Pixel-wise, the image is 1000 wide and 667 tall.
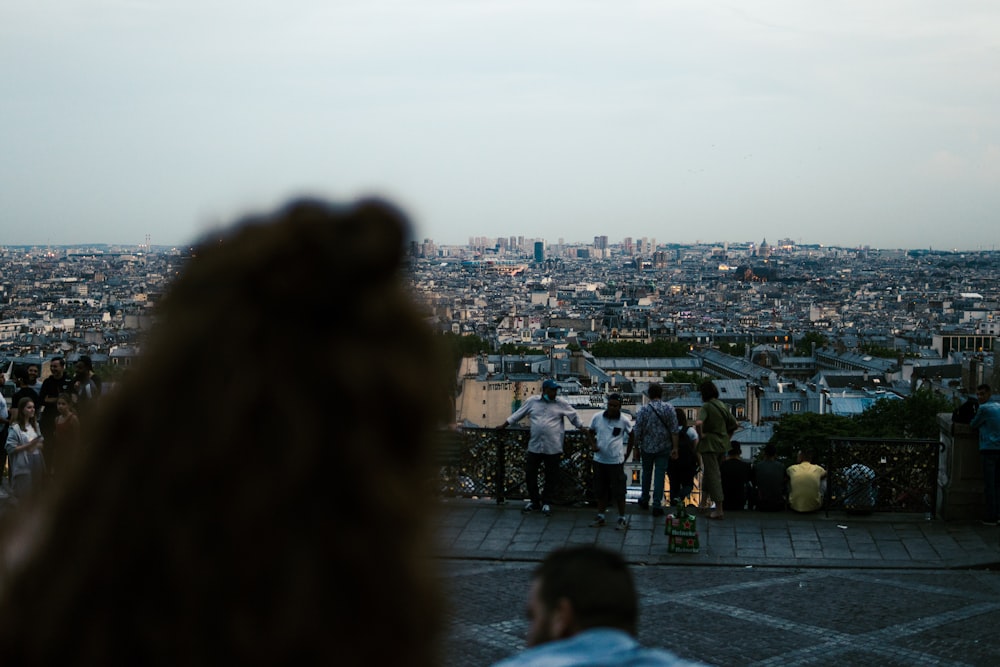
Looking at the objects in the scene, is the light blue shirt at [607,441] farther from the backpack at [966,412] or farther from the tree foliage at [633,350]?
the tree foliage at [633,350]

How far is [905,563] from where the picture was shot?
29.9ft

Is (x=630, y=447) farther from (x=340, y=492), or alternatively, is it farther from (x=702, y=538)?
(x=340, y=492)

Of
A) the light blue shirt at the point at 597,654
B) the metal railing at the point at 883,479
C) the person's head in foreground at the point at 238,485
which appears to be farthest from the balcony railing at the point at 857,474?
the person's head in foreground at the point at 238,485

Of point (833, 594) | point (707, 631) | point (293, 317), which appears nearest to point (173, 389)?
point (293, 317)

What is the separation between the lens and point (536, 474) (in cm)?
1086

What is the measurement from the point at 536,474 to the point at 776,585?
2870mm

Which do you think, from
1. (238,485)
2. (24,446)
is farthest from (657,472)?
(238,485)

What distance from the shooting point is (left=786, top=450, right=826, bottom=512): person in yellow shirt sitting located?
34.9ft

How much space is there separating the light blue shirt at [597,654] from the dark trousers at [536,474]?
9.13 metres

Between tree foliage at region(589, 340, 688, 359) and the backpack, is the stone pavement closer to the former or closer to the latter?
the backpack

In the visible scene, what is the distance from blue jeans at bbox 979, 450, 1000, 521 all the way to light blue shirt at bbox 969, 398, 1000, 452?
2.2 inches

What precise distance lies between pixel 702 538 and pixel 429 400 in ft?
29.9

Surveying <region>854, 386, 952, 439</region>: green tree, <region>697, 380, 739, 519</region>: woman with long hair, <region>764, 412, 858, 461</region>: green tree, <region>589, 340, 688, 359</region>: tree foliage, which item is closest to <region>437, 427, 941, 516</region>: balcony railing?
<region>697, 380, 739, 519</region>: woman with long hair

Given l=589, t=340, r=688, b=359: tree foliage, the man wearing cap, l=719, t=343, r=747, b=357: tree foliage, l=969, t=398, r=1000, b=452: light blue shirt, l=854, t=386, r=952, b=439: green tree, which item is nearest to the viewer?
l=969, t=398, r=1000, b=452: light blue shirt
